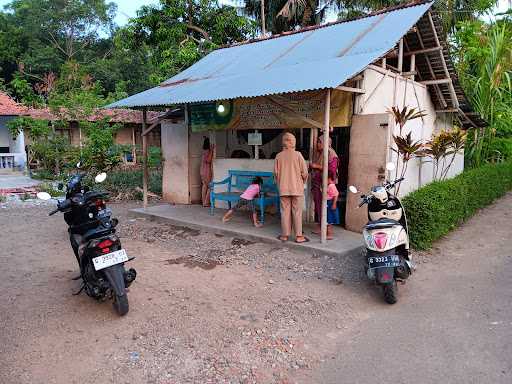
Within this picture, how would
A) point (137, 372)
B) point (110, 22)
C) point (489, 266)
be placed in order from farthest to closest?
point (110, 22) < point (489, 266) < point (137, 372)

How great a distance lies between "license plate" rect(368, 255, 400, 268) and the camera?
4113 millimetres

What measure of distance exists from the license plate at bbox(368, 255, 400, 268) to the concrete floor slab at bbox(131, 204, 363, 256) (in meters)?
1.34

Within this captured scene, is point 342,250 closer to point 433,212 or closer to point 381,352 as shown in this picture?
point 433,212

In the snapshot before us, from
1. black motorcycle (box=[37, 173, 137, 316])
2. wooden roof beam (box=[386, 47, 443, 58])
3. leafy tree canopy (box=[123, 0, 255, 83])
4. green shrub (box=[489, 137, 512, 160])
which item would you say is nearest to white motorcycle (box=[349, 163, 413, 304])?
black motorcycle (box=[37, 173, 137, 316])

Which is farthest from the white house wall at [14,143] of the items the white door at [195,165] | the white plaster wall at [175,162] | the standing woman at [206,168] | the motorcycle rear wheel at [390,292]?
the motorcycle rear wheel at [390,292]

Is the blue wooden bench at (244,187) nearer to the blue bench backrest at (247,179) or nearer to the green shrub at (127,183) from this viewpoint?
the blue bench backrest at (247,179)

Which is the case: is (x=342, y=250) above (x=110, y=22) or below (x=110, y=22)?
below

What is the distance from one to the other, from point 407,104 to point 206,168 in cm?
447

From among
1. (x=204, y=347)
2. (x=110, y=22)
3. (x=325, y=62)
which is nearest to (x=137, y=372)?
(x=204, y=347)

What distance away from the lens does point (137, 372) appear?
3.04 metres

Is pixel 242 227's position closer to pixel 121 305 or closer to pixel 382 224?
pixel 382 224

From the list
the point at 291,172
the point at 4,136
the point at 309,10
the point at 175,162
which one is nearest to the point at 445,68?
the point at 291,172

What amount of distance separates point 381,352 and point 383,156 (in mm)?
3663

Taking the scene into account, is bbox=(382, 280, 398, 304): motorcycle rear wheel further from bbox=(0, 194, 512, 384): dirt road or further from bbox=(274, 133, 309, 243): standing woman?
bbox=(274, 133, 309, 243): standing woman
